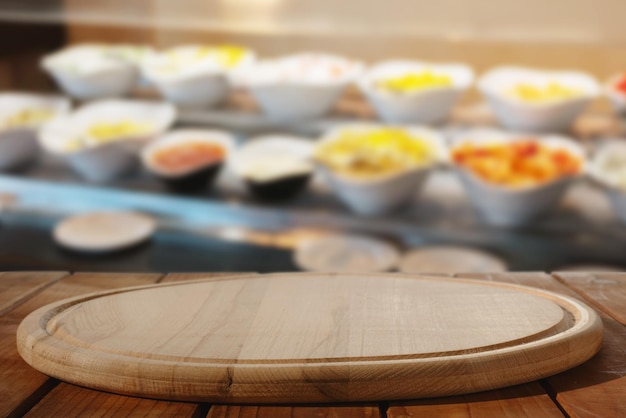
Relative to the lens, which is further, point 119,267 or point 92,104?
point 92,104

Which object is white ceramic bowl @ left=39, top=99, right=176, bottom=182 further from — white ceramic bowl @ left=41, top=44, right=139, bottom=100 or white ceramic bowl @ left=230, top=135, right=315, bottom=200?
white ceramic bowl @ left=230, top=135, right=315, bottom=200

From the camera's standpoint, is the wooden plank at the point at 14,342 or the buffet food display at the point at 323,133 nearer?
the wooden plank at the point at 14,342

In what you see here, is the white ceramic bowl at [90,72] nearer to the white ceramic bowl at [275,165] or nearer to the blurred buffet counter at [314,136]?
the blurred buffet counter at [314,136]

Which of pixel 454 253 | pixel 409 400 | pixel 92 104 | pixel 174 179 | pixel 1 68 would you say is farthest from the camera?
pixel 1 68

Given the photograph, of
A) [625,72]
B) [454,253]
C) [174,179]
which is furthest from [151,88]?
[625,72]

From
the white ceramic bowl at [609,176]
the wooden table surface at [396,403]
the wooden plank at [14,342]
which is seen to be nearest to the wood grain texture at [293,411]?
the wooden table surface at [396,403]

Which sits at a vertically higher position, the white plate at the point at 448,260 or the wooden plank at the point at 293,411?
the wooden plank at the point at 293,411

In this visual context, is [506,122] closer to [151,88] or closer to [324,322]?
Result: [151,88]
